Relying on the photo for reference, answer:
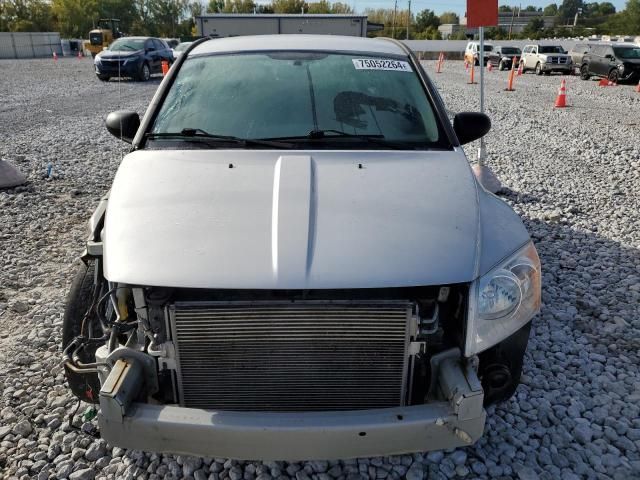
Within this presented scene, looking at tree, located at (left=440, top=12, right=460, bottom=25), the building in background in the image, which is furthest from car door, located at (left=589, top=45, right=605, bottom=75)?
tree, located at (left=440, top=12, right=460, bottom=25)

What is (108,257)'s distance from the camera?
2.20 meters

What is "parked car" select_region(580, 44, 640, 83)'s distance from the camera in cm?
2145

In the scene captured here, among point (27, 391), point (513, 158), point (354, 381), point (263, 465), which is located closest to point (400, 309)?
point (354, 381)

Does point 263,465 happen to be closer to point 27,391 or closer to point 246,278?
point 246,278

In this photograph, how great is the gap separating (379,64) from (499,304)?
1.93m

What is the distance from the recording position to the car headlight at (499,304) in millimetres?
2165

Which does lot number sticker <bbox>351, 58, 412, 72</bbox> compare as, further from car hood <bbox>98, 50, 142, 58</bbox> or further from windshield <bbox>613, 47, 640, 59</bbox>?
windshield <bbox>613, 47, 640, 59</bbox>

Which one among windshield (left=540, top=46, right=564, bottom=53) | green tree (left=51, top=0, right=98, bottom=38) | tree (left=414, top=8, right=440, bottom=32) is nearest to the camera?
windshield (left=540, top=46, right=564, bottom=53)

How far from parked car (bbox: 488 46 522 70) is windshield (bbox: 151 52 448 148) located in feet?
102

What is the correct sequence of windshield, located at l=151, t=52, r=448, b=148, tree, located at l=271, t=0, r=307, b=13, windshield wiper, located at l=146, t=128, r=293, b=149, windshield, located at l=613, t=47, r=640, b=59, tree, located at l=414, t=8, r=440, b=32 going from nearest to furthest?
windshield wiper, located at l=146, t=128, r=293, b=149
windshield, located at l=151, t=52, r=448, b=148
windshield, located at l=613, t=47, r=640, b=59
tree, located at l=271, t=0, r=307, b=13
tree, located at l=414, t=8, r=440, b=32

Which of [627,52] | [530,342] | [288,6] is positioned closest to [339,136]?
[530,342]

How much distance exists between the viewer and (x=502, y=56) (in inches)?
1244

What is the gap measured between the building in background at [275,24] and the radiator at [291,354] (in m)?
8.36

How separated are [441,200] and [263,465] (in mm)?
1485
